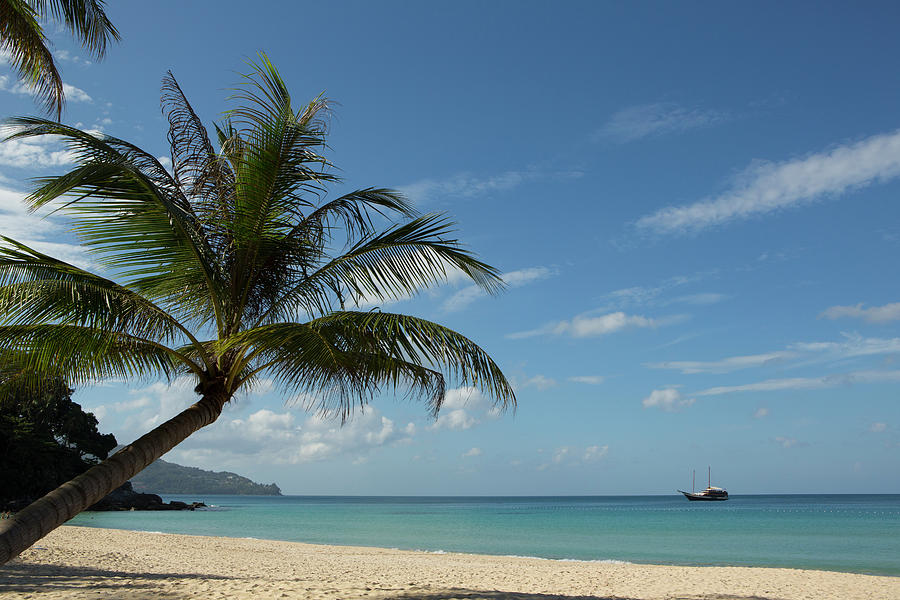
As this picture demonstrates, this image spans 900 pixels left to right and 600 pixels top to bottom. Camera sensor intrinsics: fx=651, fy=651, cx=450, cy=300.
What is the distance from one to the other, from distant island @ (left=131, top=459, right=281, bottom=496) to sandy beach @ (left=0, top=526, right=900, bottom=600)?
14499 centimetres

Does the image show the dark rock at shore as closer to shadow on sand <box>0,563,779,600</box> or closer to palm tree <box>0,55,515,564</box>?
shadow on sand <box>0,563,779,600</box>

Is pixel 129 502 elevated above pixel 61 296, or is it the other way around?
pixel 61 296

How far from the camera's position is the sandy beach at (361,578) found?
738 cm

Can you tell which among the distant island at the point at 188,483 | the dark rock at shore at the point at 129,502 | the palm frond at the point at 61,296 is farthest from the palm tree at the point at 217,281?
the distant island at the point at 188,483

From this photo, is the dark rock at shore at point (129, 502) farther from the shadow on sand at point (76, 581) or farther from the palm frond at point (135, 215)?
the palm frond at point (135, 215)

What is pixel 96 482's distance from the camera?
413 centimetres

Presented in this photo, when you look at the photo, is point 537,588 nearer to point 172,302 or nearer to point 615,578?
point 615,578

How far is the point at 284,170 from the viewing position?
5.47 m

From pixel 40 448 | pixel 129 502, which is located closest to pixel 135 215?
pixel 40 448

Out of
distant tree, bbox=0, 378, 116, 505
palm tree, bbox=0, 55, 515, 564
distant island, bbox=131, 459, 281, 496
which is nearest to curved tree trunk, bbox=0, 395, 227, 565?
palm tree, bbox=0, 55, 515, 564

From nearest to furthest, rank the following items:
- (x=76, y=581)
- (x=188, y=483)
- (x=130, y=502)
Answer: (x=76, y=581) < (x=130, y=502) < (x=188, y=483)

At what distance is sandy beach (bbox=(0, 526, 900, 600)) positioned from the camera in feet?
24.2

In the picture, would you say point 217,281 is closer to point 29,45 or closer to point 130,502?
point 29,45

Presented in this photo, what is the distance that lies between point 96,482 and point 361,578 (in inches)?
363
